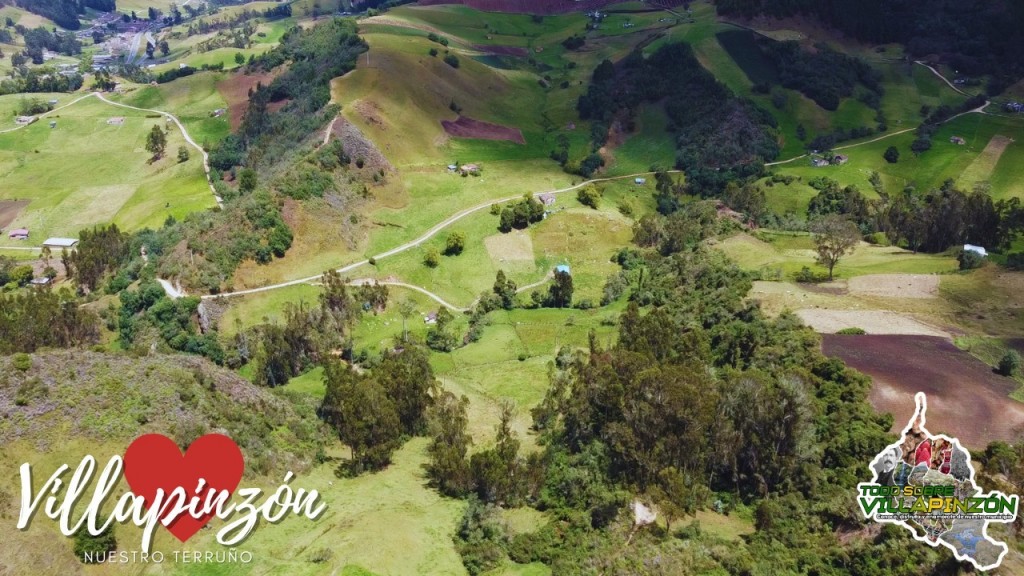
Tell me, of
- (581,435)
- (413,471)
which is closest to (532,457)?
(581,435)

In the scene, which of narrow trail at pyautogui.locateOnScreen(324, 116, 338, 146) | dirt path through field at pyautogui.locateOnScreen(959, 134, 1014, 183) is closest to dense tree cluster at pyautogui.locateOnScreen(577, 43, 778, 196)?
dirt path through field at pyautogui.locateOnScreen(959, 134, 1014, 183)

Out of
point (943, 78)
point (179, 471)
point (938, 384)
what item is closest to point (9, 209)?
point (179, 471)

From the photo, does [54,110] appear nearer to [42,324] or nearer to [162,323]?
[42,324]

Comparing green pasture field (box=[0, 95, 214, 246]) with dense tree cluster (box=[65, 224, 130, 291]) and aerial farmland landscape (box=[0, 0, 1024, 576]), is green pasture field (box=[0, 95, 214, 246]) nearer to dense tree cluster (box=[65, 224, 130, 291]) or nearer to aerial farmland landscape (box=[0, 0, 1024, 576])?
aerial farmland landscape (box=[0, 0, 1024, 576])

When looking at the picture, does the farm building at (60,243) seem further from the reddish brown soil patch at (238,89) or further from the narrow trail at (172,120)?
the reddish brown soil patch at (238,89)

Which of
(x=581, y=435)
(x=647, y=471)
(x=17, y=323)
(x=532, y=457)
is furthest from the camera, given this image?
(x=17, y=323)

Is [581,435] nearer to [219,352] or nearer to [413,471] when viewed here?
[413,471]
